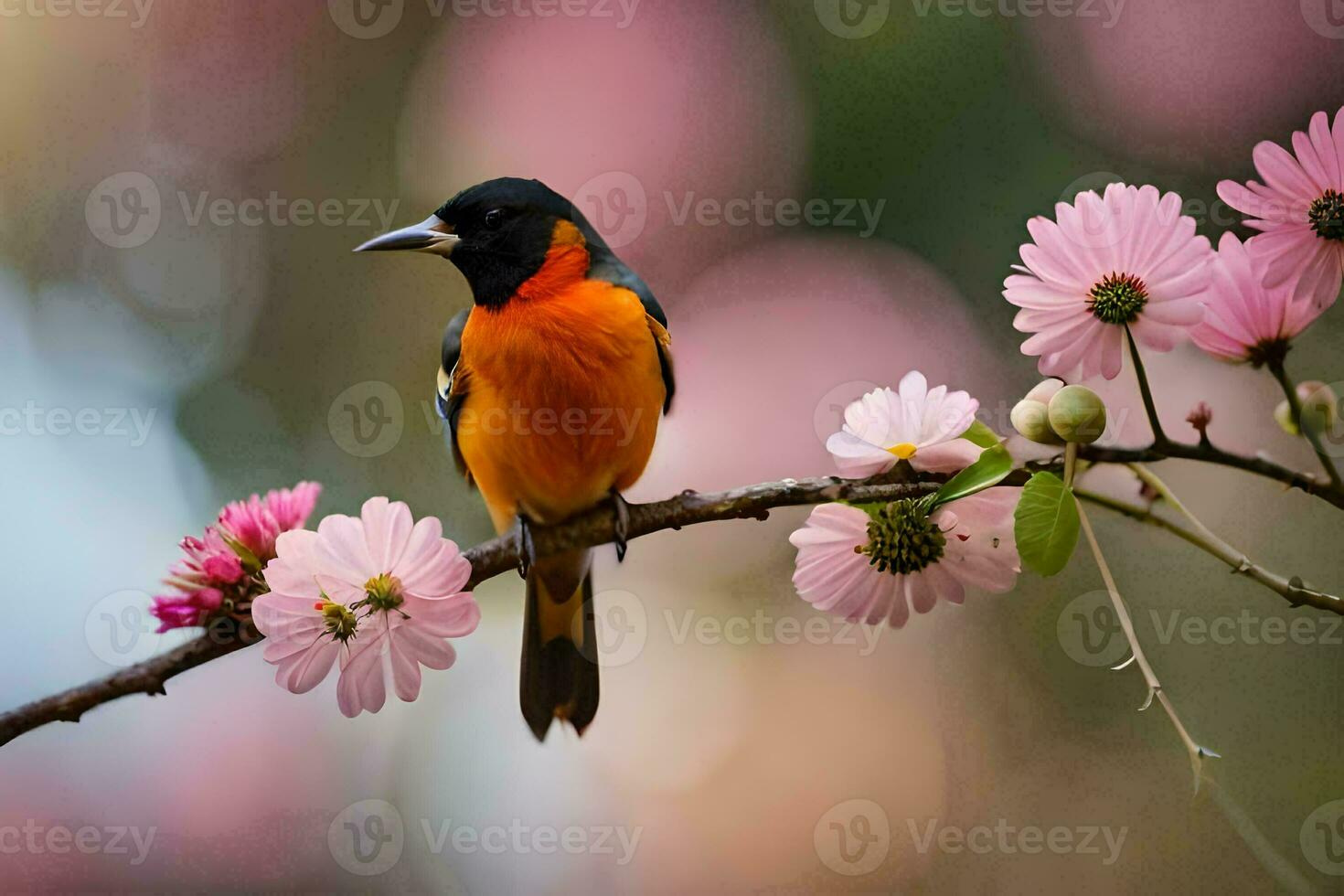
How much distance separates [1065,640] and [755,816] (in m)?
0.34

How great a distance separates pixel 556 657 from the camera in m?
0.80

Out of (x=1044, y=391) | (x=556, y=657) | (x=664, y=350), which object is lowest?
(x=556, y=657)

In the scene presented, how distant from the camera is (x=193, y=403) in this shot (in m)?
1.10

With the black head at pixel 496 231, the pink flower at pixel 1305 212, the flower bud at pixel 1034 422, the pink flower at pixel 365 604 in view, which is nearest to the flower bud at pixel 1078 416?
the flower bud at pixel 1034 422

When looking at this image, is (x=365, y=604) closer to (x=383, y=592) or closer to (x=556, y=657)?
(x=383, y=592)

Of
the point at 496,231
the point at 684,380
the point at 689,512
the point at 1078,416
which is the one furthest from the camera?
the point at 684,380

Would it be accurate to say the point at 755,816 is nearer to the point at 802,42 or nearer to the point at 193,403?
the point at 193,403

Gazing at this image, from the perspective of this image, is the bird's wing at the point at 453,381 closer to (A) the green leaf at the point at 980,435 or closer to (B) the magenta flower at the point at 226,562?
(B) the magenta flower at the point at 226,562

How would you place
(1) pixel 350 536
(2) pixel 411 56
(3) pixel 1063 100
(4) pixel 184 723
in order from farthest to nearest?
(2) pixel 411 56 → (3) pixel 1063 100 → (4) pixel 184 723 → (1) pixel 350 536

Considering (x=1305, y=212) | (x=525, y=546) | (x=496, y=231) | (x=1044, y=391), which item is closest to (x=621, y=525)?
(x=525, y=546)

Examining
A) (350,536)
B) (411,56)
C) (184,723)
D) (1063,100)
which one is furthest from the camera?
(411,56)

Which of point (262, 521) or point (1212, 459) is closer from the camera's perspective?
point (1212, 459)

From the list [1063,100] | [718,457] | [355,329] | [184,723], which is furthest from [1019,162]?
[184,723]

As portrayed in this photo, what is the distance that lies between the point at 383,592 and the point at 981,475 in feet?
Answer: 0.94
